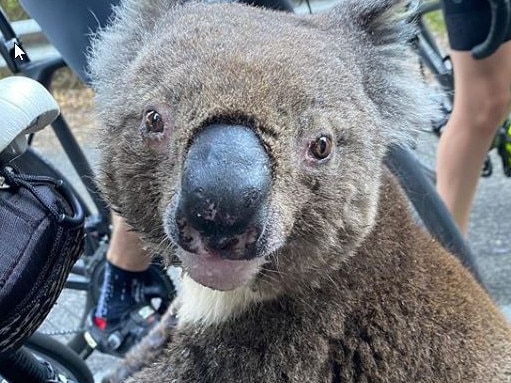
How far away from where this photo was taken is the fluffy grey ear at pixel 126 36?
6.05 feet

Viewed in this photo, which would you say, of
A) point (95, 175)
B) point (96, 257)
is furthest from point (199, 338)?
point (96, 257)

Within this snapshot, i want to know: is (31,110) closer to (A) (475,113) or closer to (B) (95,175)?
(B) (95,175)

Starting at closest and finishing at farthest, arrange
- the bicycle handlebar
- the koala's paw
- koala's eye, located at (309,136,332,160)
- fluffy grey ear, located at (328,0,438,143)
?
koala's eye, located at (309,136,332,160) → fluffy grey ear, located at (328,0,438,143) → the koala's paw → the bicycle handlebar

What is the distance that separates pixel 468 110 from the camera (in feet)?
11.3

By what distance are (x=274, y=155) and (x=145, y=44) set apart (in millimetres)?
500

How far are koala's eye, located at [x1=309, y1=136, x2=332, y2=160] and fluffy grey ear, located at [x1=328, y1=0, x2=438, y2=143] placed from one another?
272mm

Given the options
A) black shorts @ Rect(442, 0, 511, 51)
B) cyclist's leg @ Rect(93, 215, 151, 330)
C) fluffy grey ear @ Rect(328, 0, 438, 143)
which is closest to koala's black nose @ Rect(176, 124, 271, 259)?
fluffy grey ear @ Rect(328, 0, 438, 143)

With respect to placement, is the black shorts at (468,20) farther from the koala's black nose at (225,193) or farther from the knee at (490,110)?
the koala's black nose at (225,193)

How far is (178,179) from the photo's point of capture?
57.0 inches

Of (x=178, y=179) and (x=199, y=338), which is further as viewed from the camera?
(x=199, y=338)

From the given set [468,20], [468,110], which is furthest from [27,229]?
[468,110]

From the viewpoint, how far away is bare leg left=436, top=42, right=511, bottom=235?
3309 mm

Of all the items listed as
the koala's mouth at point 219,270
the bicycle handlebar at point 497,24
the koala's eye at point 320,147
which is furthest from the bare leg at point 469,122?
the koala's mouth at point 219,270

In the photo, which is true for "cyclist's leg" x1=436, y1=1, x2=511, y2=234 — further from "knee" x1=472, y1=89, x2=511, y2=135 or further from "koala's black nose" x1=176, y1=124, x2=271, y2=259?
"koala's black nose" x1=176, y1=124, x2=271, y2=259
